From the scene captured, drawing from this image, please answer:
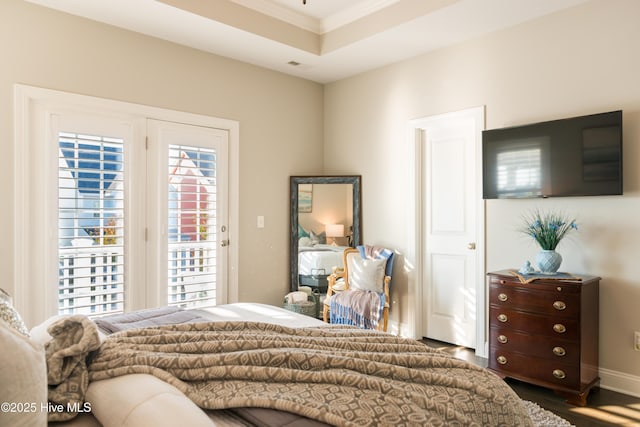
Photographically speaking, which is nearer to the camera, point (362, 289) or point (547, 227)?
point (547, 227)

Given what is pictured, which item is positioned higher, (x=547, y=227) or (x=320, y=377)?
(x=547, y=227)

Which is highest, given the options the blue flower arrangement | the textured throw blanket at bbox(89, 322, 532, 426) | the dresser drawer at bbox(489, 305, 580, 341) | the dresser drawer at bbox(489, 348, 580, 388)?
the blue flower arrangement

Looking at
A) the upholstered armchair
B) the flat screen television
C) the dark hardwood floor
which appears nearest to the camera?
the dark hardwood floor

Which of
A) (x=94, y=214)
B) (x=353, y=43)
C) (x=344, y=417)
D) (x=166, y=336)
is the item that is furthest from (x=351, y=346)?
(x=353, y=43)

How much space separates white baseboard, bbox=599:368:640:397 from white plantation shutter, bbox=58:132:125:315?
3660 mm

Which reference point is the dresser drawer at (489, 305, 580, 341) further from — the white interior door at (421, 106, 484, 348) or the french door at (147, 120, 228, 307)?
the french door at (147, 120, 228, 307)

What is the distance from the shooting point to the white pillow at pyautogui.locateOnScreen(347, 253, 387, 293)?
412 cm

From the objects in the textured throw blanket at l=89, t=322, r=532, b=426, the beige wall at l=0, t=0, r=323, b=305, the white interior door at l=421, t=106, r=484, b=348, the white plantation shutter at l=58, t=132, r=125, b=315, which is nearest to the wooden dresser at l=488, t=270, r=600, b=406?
the white interior door at l=421, t=106, r=484, b=348

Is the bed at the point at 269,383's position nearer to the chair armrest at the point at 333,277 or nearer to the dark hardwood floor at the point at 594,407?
the dark hardwood floor at the point at 594,407

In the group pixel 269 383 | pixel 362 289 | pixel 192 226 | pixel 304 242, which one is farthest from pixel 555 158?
pixel 192 226

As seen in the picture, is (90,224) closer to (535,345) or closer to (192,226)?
(192,226)

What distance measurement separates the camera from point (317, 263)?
4676mm

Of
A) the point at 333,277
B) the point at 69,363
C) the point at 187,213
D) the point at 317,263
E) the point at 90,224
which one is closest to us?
the point at 69,363

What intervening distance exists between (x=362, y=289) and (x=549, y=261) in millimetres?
1694
